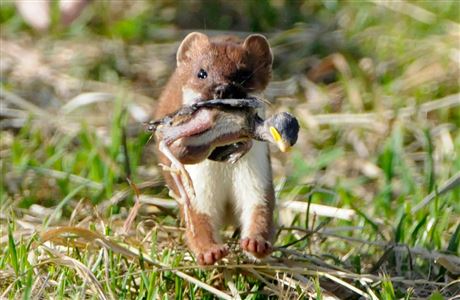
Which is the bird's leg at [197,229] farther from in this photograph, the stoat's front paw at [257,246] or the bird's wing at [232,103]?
the bird's wing at [232,103]

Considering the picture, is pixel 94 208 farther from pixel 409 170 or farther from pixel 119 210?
pixel 409 170

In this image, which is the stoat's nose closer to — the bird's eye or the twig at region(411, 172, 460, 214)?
the bird's eye

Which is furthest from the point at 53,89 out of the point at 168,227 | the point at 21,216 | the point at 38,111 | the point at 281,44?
the point at 168,227

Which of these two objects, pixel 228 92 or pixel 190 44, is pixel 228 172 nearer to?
pixel 228 92

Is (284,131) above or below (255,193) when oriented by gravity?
above

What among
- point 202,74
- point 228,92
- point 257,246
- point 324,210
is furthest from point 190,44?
point 324,210

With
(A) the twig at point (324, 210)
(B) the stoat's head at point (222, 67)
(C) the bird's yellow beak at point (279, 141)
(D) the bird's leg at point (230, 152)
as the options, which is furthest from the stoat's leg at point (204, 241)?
(A) the twig at point (324, 210)
